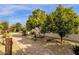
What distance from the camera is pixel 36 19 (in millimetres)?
2039

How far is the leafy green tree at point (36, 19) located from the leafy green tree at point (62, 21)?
5cm

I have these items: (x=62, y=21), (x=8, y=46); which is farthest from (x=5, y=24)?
(x=62, y=21)

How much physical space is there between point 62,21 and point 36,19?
0.25m

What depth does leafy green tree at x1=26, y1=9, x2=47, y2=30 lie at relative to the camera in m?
2.01

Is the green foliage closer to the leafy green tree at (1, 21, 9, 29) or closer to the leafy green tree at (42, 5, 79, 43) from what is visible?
the leafy green tree at (42, 5, 79, 43)

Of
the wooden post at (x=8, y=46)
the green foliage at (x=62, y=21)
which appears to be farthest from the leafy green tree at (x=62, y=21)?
the wooden post at (x=8, y=46)

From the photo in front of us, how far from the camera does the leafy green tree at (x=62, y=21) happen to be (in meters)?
2.00

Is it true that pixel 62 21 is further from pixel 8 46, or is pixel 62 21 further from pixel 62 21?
pixel 8 46

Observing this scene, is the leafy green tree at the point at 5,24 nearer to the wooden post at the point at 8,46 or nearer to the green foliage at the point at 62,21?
the wooden post at the point at 8,46

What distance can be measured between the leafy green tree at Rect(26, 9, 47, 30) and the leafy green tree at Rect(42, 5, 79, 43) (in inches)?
1.9

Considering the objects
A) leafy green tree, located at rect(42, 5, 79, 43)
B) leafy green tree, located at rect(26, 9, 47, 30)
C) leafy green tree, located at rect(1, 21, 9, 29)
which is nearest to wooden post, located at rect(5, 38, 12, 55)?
leafy green tree, located at rect(1, 21, 9, 29)
